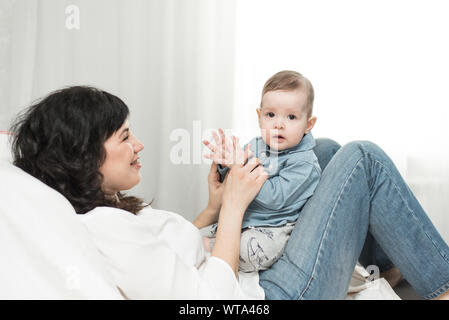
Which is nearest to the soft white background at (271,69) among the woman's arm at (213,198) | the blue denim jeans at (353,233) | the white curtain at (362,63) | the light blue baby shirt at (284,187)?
the white curtain at (362,63)

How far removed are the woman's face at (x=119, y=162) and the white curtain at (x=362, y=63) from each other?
3.85 ft

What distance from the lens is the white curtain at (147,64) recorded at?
1979mm

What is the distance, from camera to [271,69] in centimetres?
210

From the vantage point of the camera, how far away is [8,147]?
101 cm

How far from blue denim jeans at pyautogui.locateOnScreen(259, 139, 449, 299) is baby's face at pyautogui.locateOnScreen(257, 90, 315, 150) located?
0.15 meters

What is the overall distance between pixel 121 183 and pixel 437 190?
1771mm

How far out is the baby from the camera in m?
1.08

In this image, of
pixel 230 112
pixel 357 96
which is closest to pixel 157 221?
pixel 230 112

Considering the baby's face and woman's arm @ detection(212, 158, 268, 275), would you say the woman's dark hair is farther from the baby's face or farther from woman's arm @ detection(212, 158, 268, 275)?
the baby's face

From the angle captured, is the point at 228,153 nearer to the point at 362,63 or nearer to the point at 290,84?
the point at 290,84

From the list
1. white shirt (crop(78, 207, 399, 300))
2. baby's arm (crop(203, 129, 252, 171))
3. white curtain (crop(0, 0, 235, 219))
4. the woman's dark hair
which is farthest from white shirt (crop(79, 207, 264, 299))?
white curtain (crop(0, 0, 235, 219))

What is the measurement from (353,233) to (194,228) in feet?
1.30
